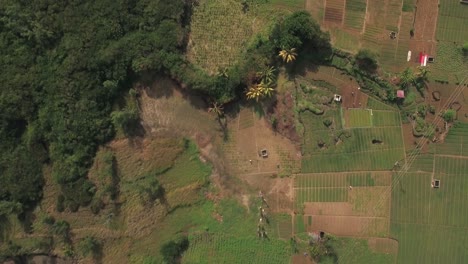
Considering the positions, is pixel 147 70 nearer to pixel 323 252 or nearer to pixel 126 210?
pixel 126 210

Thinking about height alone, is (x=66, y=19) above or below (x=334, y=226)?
above

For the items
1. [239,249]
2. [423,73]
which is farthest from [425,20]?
[239,249]

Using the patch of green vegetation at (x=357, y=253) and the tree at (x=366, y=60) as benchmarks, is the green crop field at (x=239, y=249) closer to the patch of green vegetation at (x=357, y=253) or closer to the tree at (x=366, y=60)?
the patch of green vegetation at (x=357, y=253)

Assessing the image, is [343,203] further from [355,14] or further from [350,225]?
[355,14]

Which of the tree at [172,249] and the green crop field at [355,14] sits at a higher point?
the green crop field at [355,14]

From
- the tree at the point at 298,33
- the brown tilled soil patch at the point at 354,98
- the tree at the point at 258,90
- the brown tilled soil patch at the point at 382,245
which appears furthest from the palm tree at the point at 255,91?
the brown tilled soil patch at the point at 382,245

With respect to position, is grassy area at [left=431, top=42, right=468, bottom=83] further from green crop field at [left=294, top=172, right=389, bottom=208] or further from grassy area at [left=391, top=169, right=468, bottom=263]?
green crop field at [left=294, top=172, right=389, bottom=208]

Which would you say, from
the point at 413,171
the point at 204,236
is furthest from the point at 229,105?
the point at 413,171
